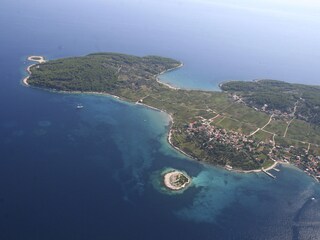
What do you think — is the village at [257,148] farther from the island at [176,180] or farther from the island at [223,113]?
the island at [176,180]

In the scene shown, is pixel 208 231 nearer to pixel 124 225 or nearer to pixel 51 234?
pixel 124 225

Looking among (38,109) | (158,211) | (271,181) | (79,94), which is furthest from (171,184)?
(79,94)

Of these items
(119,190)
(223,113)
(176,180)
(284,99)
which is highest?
(284,99)

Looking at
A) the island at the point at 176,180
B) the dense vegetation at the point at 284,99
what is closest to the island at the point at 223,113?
the dense vegetation at the point at 284,99

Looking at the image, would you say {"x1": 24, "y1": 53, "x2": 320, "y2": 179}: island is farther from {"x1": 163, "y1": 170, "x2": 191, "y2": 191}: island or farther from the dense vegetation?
{"x1": 163, "y1": 170, "x2": 191, "y2": 191}: island

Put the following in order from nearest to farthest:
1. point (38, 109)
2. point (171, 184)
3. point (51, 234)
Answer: point (51, 234), point (171, 184), point (38, 109)

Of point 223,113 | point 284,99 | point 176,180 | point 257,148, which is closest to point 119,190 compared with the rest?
point 176,180

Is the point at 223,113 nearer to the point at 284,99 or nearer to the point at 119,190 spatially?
the point at 284,99
